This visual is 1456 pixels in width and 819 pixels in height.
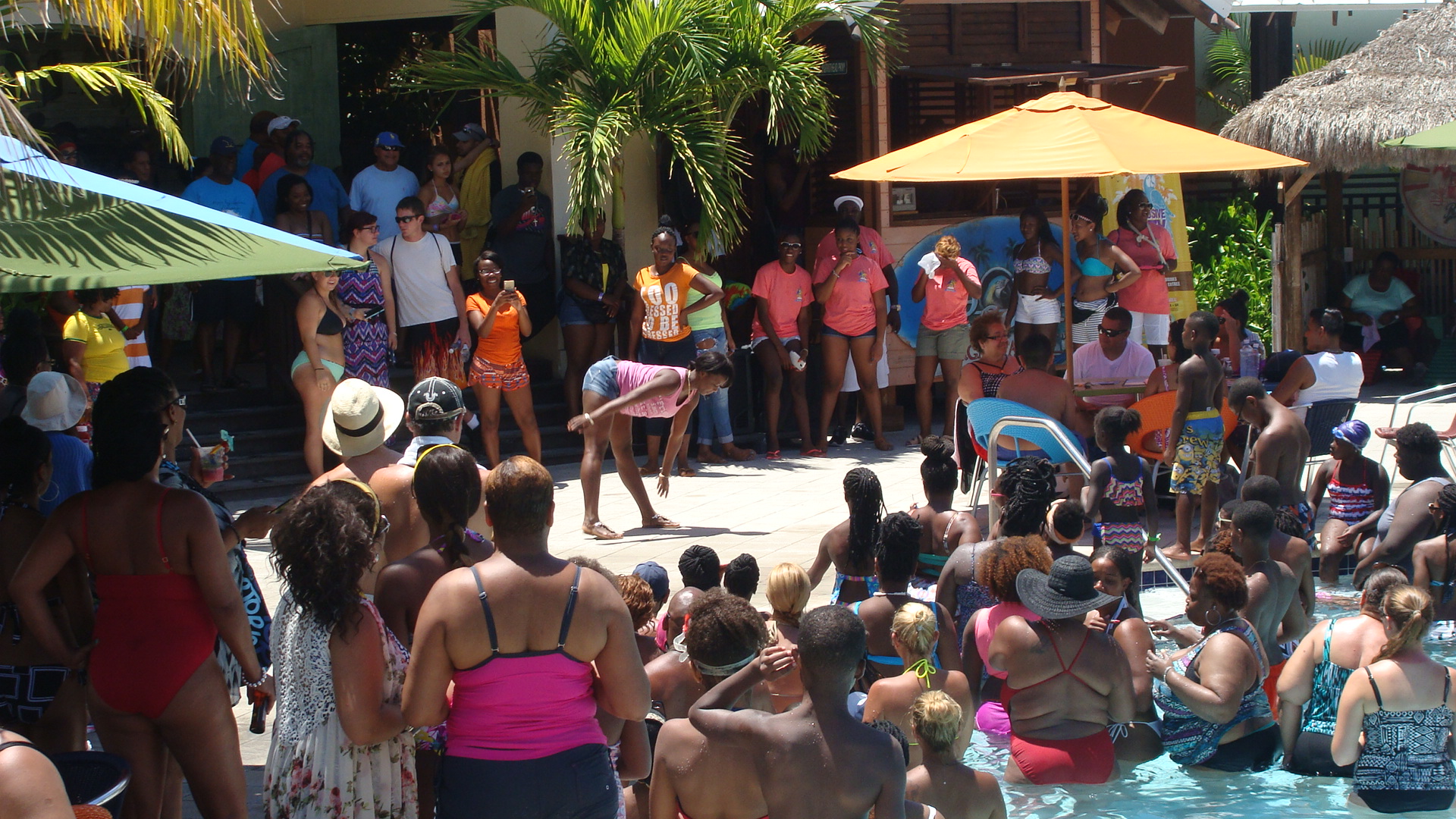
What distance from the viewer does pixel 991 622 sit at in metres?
5.29

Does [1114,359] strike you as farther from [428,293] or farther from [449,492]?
[449,492]

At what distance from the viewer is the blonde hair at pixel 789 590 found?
475 cm

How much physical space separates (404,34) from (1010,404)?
32.5 feet

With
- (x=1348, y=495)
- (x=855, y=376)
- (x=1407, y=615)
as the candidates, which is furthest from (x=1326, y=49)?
(x=1407, y=615)

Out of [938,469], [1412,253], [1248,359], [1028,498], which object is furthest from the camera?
[1412,253]

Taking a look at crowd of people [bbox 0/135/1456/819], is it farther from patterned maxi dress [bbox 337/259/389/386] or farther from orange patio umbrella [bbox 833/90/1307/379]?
orange patio umbrella [bbox 833/90/1307/379]

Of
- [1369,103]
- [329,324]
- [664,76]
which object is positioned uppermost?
[664,76]

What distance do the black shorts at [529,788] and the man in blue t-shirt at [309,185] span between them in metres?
8.03

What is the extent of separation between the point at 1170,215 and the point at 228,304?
8618 mm

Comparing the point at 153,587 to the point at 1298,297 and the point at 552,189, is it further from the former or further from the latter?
the point at 1298,297

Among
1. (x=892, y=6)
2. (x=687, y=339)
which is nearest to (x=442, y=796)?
(x=687, y=339)

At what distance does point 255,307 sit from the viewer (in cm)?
1160

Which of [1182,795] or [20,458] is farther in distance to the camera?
[1182,795]

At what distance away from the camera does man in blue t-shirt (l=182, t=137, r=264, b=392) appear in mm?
10680
